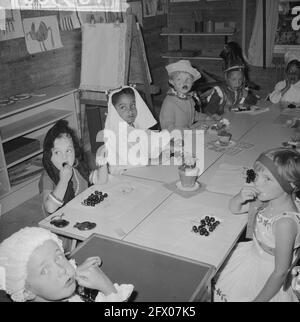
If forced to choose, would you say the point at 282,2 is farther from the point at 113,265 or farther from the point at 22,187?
the point at 113,265

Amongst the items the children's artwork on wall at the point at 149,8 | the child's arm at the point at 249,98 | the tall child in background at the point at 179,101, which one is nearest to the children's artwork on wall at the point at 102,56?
the tall child in background at the point at 179,101

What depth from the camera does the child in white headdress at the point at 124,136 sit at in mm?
2496

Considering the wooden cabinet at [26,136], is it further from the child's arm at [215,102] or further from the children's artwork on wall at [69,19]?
the child's arm at [215,102]

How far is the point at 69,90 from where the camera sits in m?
4.07

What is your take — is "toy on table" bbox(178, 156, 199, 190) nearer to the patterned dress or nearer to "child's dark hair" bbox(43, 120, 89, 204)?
the patterned dress

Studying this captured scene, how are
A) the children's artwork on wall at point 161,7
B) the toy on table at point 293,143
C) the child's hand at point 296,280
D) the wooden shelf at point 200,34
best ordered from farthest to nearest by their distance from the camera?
the children's artwork on wall at point 161,7, the wooden shelf at point 200,34, the toy on table at point 293,143, the child's hand at point 296,280

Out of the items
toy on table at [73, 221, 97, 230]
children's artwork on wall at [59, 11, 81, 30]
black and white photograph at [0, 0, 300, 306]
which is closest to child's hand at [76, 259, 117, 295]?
black and white photograph at [0, 0, 300, 306]

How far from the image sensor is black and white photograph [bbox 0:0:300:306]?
1.45m

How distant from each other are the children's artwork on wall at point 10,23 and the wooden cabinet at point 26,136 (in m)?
0.59

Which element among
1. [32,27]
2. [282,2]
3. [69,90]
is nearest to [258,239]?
[69,90]

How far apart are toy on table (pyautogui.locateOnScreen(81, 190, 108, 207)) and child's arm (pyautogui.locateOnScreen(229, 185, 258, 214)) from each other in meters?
0.68

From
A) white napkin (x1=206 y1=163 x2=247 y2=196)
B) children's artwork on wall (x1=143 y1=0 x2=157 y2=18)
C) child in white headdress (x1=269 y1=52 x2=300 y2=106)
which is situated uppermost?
children's artwork on wall (x1=143 y1=0 x2=157 y2=18)

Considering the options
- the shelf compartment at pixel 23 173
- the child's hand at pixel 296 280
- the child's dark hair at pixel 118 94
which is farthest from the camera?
the shelf compartment at pixel 23 173

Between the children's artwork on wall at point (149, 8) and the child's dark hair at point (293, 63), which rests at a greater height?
the children's artwork on wall at point (149, 8)
